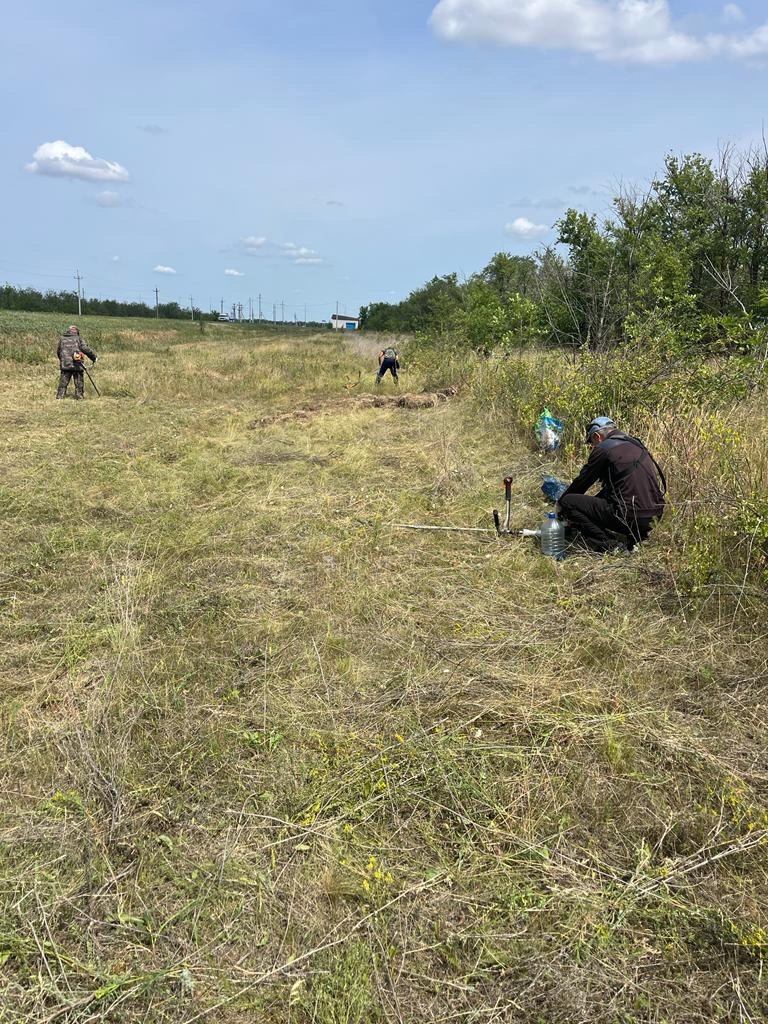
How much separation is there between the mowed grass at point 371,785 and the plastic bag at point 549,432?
3.07 m

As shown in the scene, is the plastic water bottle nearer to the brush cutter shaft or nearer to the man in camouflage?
the brush cutter shaft

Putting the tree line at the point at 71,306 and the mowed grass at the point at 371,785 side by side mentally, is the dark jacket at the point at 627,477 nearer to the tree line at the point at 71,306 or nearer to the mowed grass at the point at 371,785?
the mowed grass at the point at 371,785

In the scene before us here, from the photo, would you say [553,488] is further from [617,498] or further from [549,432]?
[549,432]

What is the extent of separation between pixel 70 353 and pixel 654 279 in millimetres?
10301

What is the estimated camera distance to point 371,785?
247 centimetres

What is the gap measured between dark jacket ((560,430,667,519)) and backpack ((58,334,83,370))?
417 inches

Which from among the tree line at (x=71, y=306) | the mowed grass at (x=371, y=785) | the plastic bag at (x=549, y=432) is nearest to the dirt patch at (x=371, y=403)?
the plastic bag at (x=549, y=432)

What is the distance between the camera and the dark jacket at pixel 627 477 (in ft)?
14.8

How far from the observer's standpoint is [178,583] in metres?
4.33

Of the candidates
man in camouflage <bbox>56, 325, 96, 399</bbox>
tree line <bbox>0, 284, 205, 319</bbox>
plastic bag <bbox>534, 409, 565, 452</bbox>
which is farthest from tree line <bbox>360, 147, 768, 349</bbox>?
tree line <bbox>0, 284, 205, 319</bbox>

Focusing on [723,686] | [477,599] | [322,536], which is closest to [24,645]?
[322,536]

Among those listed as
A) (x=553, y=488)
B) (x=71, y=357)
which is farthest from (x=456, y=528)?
(x=71, y=357)

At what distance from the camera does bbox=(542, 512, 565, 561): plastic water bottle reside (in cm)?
461

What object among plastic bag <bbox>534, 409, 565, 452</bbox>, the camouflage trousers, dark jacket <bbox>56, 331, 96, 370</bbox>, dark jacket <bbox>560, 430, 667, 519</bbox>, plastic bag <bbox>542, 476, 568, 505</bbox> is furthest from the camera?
the camouflage trousers
